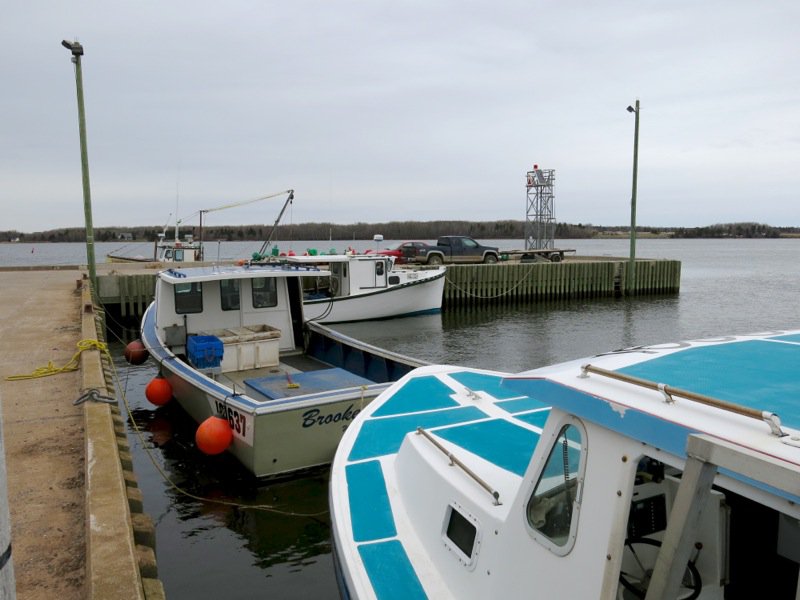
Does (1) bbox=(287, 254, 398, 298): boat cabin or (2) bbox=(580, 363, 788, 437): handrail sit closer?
(2) bbox=(580, 363, 788, 437): handrail

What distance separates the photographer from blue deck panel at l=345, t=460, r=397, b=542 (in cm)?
441

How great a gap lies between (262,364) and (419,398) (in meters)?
5.12

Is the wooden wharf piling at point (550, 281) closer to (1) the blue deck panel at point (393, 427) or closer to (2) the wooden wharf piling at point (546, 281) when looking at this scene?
(2) the wooden wharf piling at point (546, 281)

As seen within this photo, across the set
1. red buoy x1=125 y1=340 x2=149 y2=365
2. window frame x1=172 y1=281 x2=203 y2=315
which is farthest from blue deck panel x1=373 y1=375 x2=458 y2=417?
red buoy x1=125 y1=340 x2=149 y2=365

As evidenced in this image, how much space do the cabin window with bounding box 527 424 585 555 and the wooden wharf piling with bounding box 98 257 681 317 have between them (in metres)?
26.5

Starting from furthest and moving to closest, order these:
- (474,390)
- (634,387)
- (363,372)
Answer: (363,372)
(474,390)
(634,387)

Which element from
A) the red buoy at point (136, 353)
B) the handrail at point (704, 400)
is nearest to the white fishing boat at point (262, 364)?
the red buoy at point (136, 353)

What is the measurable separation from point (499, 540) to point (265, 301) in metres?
9.35

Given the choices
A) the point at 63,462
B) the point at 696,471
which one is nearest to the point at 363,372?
the point at 63,462

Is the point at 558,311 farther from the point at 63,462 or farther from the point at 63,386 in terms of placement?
the point at 63,462

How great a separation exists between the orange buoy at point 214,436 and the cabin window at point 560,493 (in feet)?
20.0

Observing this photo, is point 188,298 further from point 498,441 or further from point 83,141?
point 83,141

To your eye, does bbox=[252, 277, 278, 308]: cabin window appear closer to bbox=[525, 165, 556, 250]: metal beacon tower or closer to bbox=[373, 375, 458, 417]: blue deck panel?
bbox=[373, 375, 458, 417]: blue deck panel

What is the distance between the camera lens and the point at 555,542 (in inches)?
118
